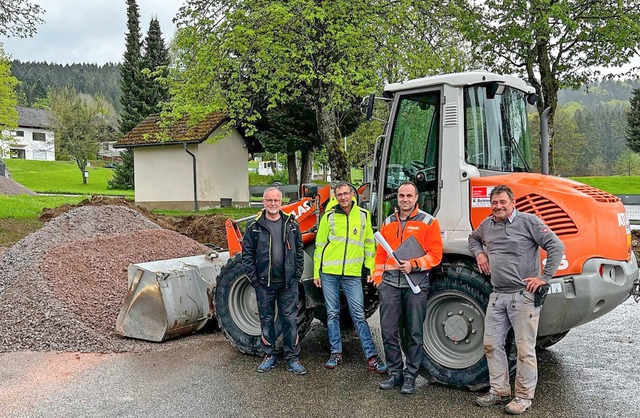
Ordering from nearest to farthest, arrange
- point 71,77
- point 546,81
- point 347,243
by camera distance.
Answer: point 347,243, point 546,81, point 71,77

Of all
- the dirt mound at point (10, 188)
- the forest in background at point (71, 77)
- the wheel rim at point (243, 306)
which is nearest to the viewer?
the wheel rim at point (243, 306)

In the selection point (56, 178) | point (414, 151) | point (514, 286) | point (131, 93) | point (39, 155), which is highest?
point (131, 93)

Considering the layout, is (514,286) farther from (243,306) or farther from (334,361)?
(243,306)

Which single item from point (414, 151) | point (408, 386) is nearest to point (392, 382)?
point (408, 386)

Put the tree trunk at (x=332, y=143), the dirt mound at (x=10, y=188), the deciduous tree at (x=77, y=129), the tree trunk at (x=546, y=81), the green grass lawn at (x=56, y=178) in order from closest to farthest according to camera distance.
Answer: the tree trunk at (x=332, y=143), the tree trunk at (x=546, y=81), the dirt mound at (x=10, y=188), the green grass lawn at (x=56, y=178), the deciduous tree at (x=77, y=129)

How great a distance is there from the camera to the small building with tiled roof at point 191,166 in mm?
A: 25953

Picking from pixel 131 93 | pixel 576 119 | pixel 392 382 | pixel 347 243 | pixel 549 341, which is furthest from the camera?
pixel 576 119

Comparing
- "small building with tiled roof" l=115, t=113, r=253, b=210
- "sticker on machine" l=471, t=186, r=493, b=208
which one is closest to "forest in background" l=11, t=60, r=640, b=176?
"sticker on machine" l=471, t=186, r=493, b=208

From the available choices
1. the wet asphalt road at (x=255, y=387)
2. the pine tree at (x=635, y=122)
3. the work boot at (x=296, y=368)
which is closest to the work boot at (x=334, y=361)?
the wet asphalt road at (x=255, y=387)

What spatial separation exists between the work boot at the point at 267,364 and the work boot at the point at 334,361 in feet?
1.73

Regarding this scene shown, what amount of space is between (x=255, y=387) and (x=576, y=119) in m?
88.7

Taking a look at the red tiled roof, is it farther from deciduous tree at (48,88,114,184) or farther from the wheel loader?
deciduous tree at (48,88,114,184)

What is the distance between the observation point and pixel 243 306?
661cm

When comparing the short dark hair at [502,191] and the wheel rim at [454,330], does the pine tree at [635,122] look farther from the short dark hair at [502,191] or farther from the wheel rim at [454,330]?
the short dark hair at [502,191]
